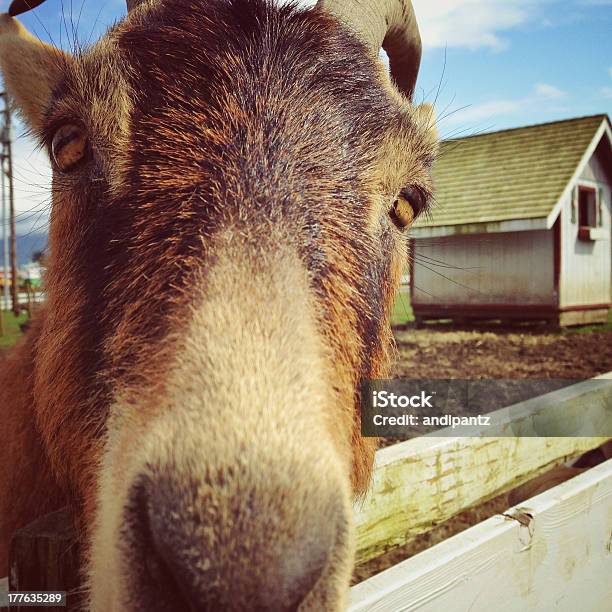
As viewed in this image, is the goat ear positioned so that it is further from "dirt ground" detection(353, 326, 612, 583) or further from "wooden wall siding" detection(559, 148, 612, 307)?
"wooden wall siding" detection(559, 148, 612, 307)

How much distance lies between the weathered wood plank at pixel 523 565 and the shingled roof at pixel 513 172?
1229cm

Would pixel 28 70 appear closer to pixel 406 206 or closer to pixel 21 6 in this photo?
pixel 21 6

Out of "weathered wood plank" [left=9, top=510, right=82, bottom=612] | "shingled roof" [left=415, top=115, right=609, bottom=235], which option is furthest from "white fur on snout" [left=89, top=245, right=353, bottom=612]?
"shingled roof" [left=415, top=115, right=609, bottom=235]

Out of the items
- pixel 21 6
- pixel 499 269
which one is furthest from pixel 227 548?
pixel 499 269

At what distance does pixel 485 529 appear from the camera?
167 cm

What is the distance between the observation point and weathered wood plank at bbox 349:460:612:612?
1.42m

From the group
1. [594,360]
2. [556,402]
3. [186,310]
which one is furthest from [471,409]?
[186,310]

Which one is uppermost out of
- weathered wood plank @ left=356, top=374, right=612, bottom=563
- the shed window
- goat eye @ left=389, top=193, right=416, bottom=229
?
the shed window

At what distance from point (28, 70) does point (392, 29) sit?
185 centimetres

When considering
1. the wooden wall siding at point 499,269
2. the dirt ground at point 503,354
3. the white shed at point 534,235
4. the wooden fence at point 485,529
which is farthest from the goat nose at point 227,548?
the wooden wall siding at point 499,269

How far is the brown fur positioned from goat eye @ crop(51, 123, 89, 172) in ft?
0.13

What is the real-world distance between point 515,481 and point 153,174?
8.32ft

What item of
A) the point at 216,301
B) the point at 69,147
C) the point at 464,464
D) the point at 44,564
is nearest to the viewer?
the point at 216,301

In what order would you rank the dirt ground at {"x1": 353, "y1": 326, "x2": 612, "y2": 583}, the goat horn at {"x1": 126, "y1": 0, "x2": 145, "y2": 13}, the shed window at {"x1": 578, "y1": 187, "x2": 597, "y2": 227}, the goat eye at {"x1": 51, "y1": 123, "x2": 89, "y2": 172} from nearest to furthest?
1. the goat eye at {"x1": 51, "y1": 123, "x2": 89, "y2": 172}
2. the goat horn at {"x1": 126, "y1": 0, "x2": 145, "y2": 13}
3. the dirt ground at {"x1": 353, "y1": 326, "x2": 612, "y2": 583}
4. the shed window at {"x1": 578, "y1": 187, "x2": 597, "y2": 227}
